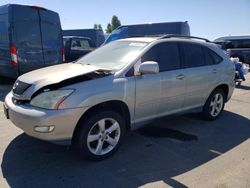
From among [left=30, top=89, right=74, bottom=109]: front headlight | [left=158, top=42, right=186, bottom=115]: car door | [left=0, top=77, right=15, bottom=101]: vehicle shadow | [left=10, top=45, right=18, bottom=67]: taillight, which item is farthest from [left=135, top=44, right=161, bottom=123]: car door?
[left=10, top=45, right=18, bottom=67]: taillight

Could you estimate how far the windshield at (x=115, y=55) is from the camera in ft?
14.1

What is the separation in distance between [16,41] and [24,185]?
5.85m

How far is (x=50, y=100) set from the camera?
3465 millimetres

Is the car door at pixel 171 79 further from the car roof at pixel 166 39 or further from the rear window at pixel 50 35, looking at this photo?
the rear window at pixel 50 35

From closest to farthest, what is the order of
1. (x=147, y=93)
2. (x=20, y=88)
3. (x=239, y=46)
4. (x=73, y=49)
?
1. (x=20, y=88)
2. (x=147, y=93)
3. (x=73, y=49)
4. (x=239, y=46)

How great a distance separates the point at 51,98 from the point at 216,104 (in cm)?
377

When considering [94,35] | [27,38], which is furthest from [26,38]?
[94,35]

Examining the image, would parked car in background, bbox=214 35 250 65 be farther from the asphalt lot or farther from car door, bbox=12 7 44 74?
the asphalt lot

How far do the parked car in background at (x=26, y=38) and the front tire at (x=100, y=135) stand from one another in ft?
17.3

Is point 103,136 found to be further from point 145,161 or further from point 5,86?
point 5,86

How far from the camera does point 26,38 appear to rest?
27.3ft

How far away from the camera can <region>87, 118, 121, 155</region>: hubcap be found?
3804 mm

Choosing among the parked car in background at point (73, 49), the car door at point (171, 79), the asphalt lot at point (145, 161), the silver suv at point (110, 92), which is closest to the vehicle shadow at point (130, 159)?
the asphalt lot at point (145, 161)

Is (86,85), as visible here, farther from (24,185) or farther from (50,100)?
(24,185)
